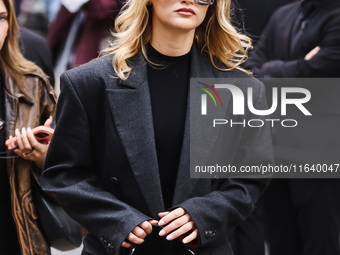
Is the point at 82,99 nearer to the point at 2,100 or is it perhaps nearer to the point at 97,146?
the point at 97,146

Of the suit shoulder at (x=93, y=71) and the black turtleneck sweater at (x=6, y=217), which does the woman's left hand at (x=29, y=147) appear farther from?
the suit shoulder at (x=93, y=71)

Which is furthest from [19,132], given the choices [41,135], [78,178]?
[78,178]

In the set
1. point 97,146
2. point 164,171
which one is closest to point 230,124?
point 164,171

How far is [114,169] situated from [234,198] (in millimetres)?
484

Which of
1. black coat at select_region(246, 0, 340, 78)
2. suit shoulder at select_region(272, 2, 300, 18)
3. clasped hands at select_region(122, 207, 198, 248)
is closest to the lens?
clasped hands at select_region(122, 207, 198, 248)

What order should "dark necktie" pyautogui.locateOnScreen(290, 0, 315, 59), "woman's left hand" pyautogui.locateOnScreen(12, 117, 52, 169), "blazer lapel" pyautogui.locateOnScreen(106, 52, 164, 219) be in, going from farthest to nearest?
"dark necktie" pyautogui.locateOnScreen(290, 0, 315, 59)
"woman's left hand" pyautogui.locateOnScreen(12, 117, 52, 169)
"blazer lapel" pyautogui.locateOnScreen(106, 52, 164, 219)

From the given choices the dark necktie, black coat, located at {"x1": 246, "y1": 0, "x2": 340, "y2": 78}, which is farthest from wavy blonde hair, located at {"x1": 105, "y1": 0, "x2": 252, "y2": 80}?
the dark necktie

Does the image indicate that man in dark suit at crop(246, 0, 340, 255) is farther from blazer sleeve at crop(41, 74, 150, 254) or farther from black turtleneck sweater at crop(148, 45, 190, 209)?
blazer sleeve at crop(41, 74, 150, 254)

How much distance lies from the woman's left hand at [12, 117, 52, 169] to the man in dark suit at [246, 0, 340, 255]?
5.93ft

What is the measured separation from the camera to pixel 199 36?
3049mm

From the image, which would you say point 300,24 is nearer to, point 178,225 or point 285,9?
point 285,9

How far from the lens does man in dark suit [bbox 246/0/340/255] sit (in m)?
4.57

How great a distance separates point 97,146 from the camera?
2850 mm

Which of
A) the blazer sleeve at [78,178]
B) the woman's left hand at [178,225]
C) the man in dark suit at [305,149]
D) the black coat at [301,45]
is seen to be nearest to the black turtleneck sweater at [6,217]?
the blazer sleeve at [78,178]
